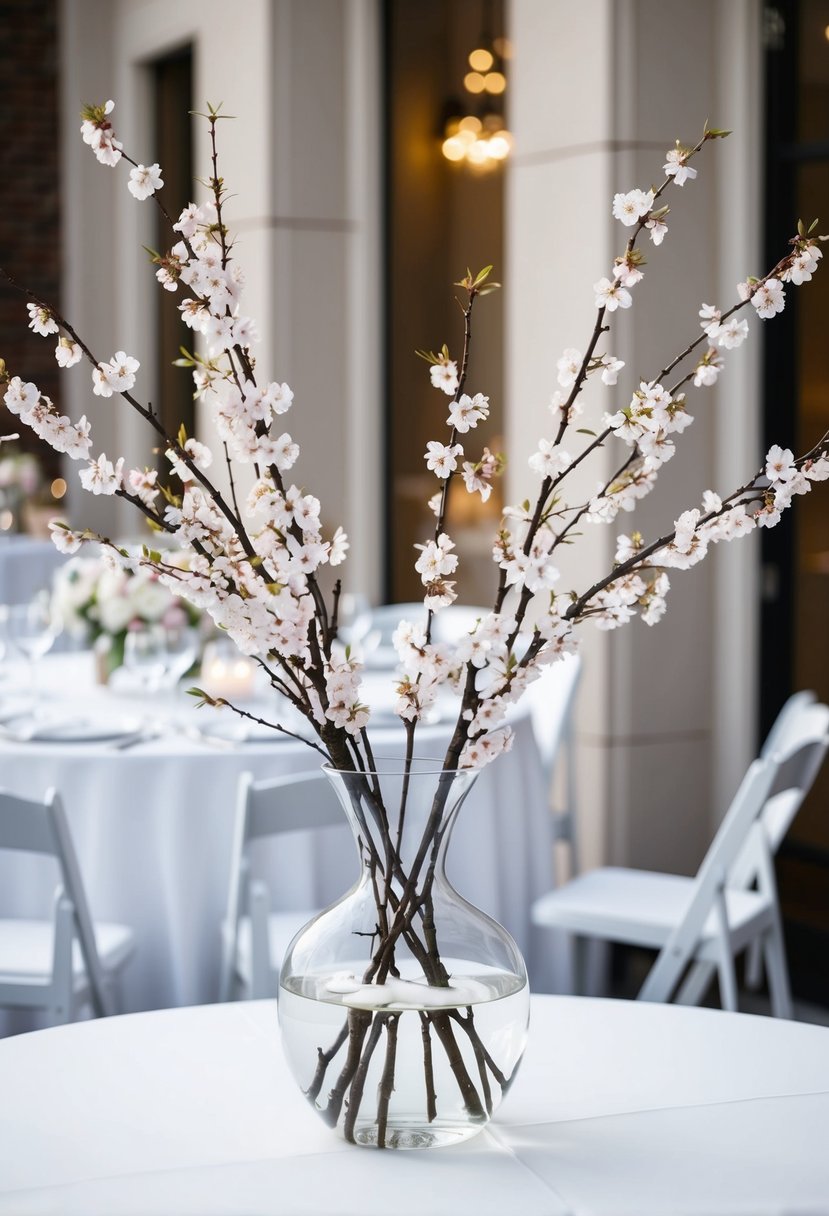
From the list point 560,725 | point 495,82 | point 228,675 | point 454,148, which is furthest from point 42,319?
point 454,148

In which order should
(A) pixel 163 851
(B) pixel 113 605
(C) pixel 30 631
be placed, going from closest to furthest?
(A) pixel 163 851
(C) pixel 30 631
(B) pixel 113 605

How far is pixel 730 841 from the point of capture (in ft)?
9.78

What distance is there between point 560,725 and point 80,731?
1.54 meters

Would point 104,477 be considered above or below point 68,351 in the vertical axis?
below

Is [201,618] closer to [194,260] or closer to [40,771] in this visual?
[40,771]

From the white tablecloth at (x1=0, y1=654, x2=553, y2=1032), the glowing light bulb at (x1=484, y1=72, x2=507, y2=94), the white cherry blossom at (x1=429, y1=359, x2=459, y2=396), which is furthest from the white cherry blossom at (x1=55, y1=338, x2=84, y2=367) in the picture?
the glowing light bulb at (x1=484, y1=72, x2=507, y2=94)

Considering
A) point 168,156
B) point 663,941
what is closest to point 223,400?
point 663,941

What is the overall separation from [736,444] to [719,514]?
136 inches

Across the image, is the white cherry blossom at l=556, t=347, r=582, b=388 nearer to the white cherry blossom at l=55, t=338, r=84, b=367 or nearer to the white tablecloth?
the white cherry blossom at l=55, t=338, r=84, b=367

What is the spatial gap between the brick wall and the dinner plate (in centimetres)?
535

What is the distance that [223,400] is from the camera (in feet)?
4.21

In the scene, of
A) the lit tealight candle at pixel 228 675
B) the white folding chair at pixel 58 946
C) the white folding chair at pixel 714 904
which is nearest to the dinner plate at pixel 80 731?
the lit tealight candle at pixel 228 675

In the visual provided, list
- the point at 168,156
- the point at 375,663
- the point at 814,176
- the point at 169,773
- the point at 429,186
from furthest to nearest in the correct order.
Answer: the point at 168,156 < the point at 429,186 < the point at 814,176 < the point at 375,663 < the point at 169,773

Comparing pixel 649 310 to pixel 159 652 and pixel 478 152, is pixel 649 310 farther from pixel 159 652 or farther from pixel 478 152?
pixel 159 652
